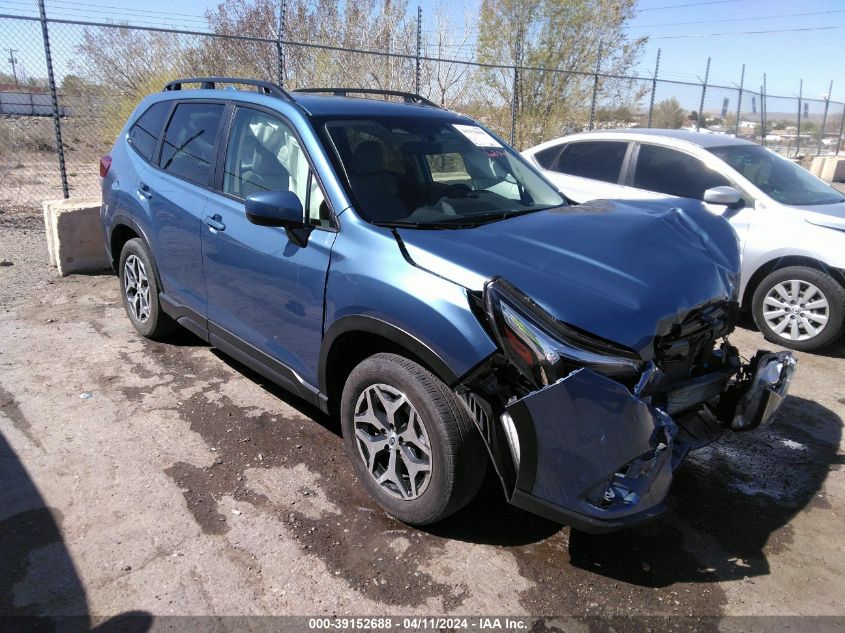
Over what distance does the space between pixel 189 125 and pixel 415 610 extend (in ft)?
11.2

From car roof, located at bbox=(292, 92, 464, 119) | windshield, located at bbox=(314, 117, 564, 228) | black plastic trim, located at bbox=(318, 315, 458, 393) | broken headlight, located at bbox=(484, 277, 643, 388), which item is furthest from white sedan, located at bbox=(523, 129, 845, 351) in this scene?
broken headlight, located at bbox=(484, 277, 643, 388)

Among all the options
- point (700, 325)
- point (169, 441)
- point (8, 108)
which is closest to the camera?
point (700, 325)

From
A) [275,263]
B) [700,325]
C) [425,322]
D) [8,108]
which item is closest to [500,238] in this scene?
[425,322]

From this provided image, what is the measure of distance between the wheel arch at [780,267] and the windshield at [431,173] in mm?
2728

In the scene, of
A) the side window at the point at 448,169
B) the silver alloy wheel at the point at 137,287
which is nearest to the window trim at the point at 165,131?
the silver alloy wheel at the point at 137,287

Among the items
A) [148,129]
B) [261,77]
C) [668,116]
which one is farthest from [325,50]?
[668,116]

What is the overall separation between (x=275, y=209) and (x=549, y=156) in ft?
15.5

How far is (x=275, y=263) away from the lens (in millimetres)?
3422

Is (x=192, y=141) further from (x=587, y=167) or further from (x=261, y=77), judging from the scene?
(x=261, y=77)

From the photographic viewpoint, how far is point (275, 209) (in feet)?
10.3

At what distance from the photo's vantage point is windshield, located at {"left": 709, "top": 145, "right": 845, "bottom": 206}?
5.99 metres

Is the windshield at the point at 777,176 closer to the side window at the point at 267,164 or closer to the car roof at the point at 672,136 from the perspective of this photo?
the car roof at the point at 672,136

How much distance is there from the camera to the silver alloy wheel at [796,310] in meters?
5.48

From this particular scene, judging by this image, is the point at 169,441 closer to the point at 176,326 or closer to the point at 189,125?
the point at 176,326
